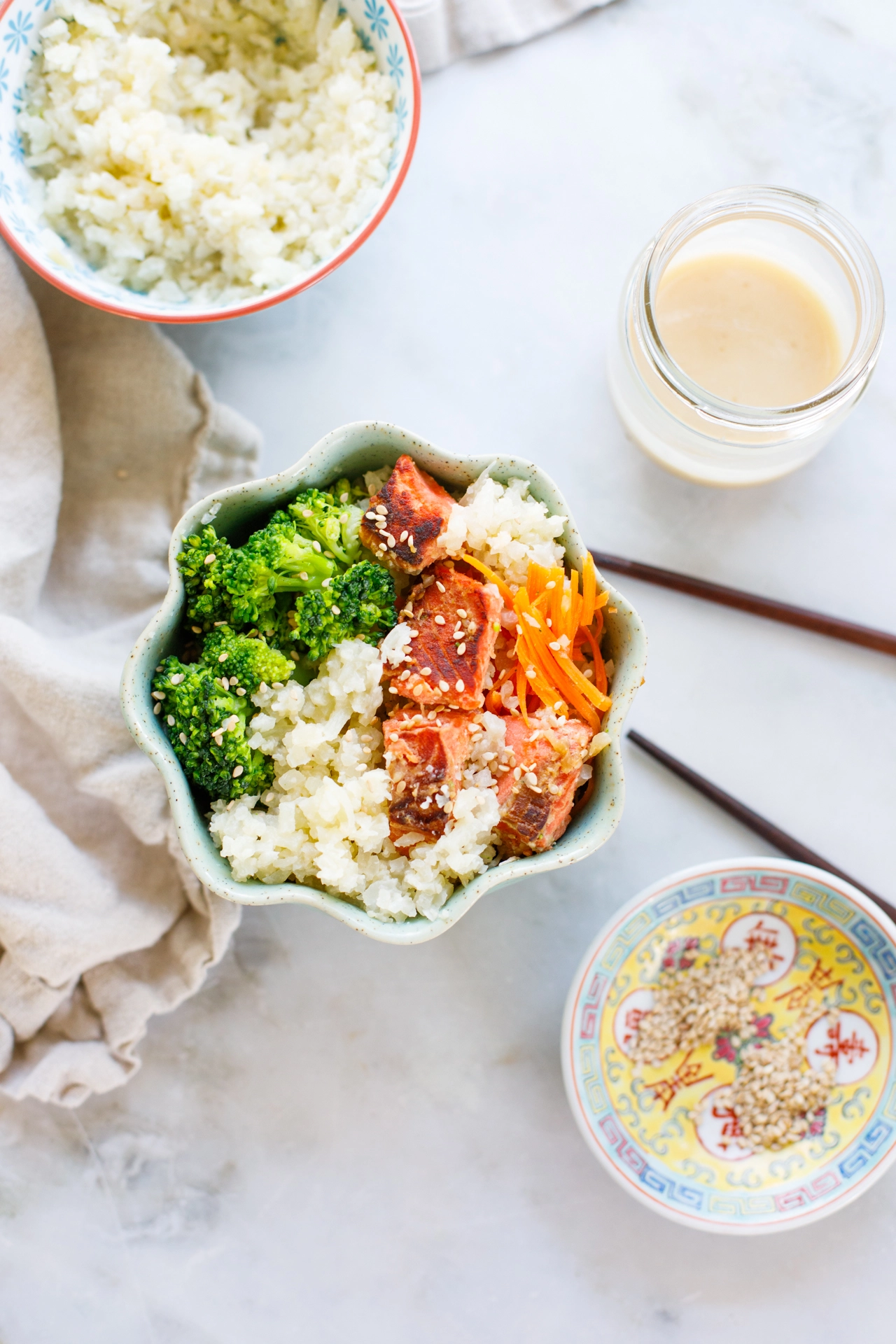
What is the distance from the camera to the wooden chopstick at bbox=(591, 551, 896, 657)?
2.25m

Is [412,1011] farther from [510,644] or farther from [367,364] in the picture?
[367,364]

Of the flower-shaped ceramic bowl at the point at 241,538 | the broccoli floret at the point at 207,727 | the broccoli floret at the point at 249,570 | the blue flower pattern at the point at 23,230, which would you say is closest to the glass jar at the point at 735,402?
the flower-shaped ceramic bowl at the point at 241,538

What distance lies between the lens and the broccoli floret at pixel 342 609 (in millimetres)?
1689

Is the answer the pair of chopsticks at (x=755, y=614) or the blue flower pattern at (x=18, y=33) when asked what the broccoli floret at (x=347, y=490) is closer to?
the pair of chopsticks at (x=755, y=614)

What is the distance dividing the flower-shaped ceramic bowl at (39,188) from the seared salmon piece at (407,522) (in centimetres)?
52

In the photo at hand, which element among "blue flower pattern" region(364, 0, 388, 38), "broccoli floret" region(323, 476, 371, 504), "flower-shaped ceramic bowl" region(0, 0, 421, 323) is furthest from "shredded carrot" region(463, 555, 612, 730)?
"blue flower pattern" region(364, 0, 388, 38)

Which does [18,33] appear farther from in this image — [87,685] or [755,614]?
[755,614]

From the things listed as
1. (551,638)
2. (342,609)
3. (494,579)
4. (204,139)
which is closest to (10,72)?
(204,139)

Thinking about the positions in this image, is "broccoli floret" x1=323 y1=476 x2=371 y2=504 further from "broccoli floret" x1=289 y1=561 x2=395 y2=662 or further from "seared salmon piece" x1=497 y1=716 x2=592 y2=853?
"seared salmon piece" x1=497 y1=716 x2=592 y2=853

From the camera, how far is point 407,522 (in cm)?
170

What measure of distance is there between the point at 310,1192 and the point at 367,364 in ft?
6.69

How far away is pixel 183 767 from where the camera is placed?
1.72 m

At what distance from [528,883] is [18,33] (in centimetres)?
211

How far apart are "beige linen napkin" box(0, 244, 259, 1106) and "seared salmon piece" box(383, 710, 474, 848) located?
0.69 m
